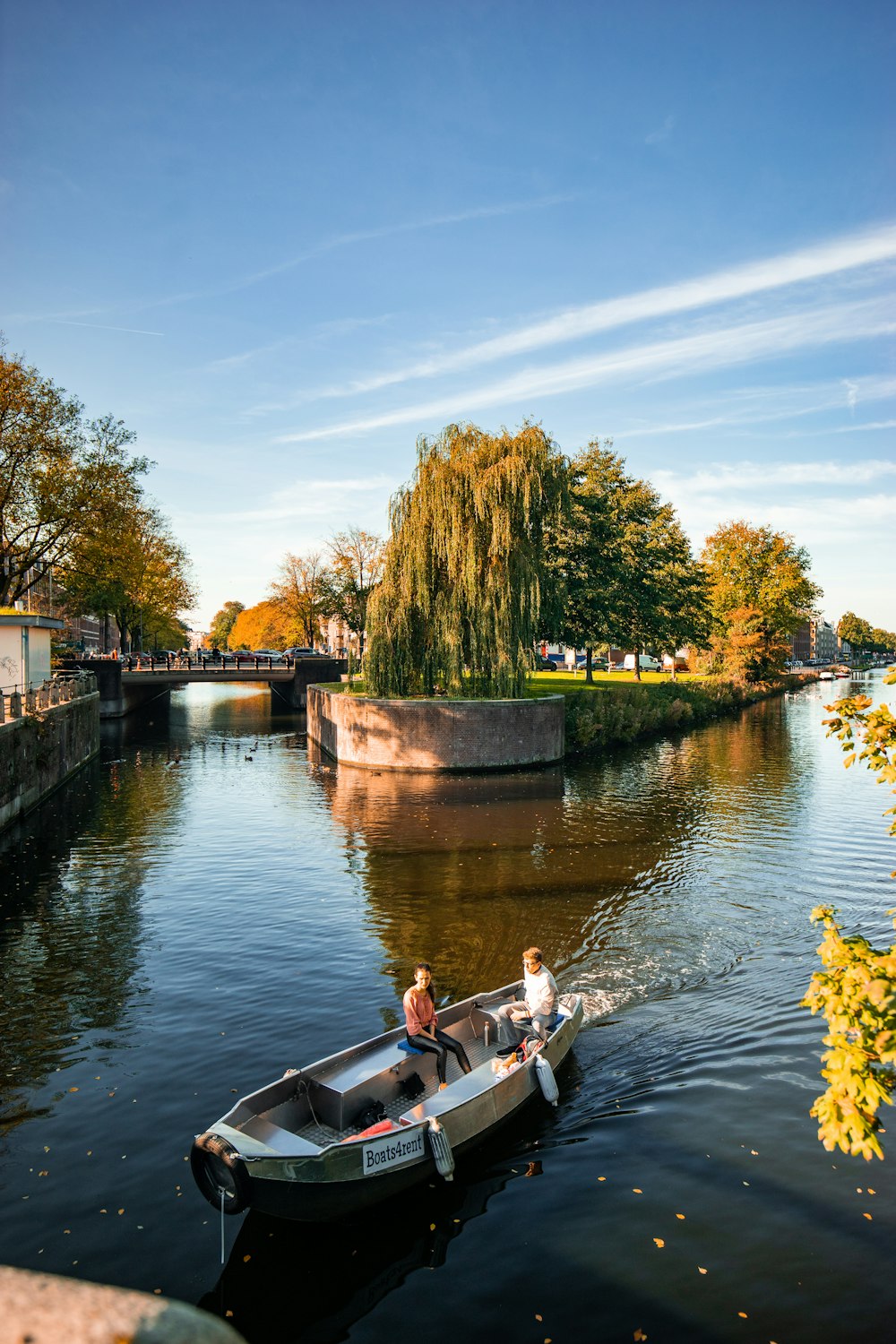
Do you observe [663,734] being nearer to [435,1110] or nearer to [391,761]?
[391,761]

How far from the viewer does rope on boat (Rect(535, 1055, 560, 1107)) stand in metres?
10.5

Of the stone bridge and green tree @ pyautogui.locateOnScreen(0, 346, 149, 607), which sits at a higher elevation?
green tree @ pyautogui.locateOnScreen(0, 346, 149, 607)

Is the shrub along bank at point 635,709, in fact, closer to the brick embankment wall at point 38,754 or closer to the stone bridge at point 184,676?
the stone bridge at point 184,676

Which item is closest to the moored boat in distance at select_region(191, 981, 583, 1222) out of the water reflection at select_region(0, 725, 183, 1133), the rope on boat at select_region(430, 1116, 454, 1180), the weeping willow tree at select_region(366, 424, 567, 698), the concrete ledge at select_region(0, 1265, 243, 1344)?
the rope on boat at select_region(430, 1116, 454, 1180)

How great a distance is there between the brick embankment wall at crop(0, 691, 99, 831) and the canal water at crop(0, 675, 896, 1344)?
1097 mm

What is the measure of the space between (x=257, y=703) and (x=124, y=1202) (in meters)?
74.6

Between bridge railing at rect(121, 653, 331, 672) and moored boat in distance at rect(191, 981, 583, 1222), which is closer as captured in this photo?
moored boat in distance at rect(191, 981, 583, 1222)

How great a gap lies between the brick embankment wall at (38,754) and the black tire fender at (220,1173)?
1889 centimetres

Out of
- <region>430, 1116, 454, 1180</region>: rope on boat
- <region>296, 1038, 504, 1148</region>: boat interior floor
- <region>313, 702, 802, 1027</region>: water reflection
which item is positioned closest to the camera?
<region>430, 1116, 454, 1180</region>: rope on boat

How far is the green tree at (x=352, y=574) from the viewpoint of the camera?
60.7m

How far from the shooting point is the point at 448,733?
3516cm

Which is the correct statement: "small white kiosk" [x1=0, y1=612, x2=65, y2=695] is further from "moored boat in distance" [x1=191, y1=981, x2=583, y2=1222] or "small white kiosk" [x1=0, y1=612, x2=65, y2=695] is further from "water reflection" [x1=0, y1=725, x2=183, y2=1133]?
"moored boat in distance" [x1=191, y1=981, x2=583, y2=1222]

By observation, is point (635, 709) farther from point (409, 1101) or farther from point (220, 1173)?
point (220, 1173)

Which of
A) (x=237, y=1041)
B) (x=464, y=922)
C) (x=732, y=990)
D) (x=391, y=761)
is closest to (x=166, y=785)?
(x=391, y=761)
